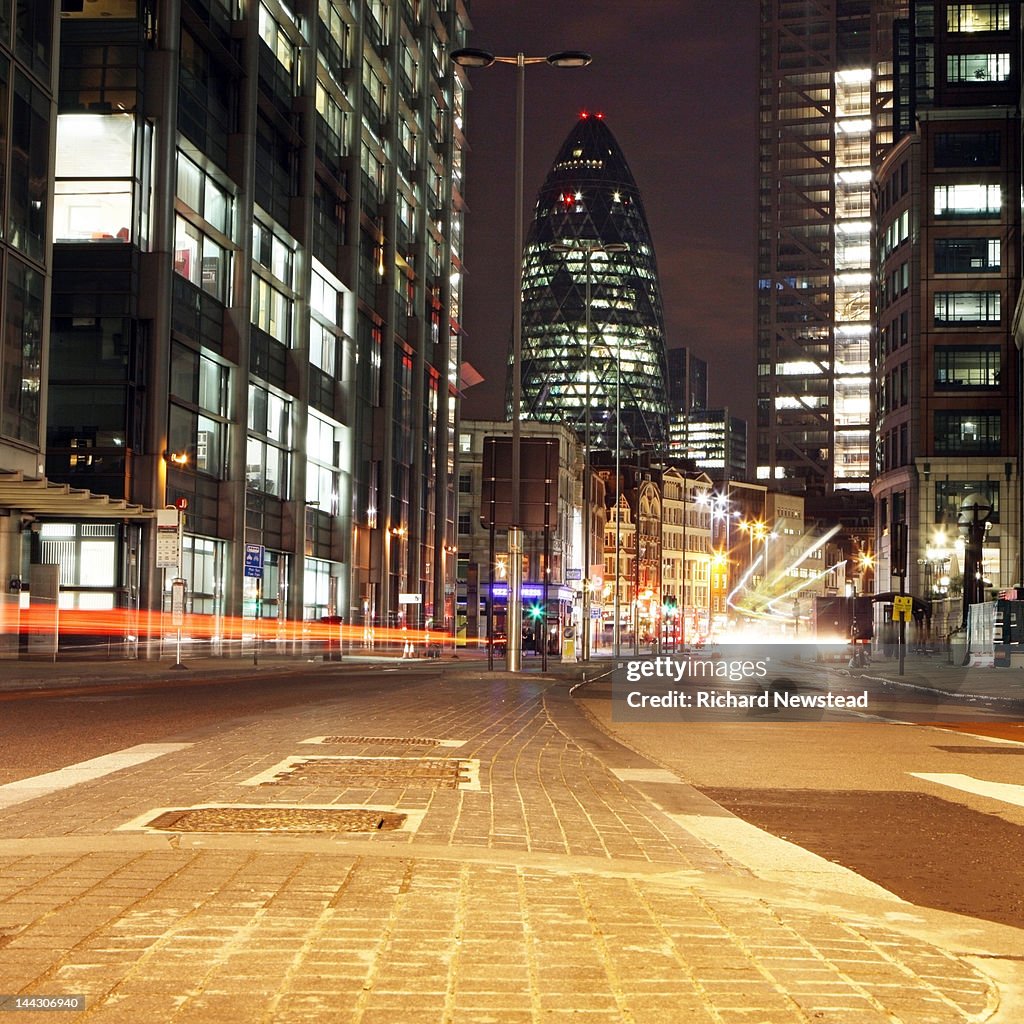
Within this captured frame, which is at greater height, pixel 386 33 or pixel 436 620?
pixel 386 33

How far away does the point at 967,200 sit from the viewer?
322 ft

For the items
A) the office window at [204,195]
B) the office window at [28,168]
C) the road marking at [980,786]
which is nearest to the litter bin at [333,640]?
the office window at [204,195]

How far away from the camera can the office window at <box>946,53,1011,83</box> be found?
9844cm

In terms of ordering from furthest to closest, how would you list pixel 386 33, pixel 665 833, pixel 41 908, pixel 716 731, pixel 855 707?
pixel 386 33
pixel 855 707
pixel 716 731
pixel 665 833
pixel 41 908

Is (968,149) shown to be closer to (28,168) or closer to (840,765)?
(28,168)

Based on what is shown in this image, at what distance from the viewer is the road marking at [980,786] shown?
467 inches

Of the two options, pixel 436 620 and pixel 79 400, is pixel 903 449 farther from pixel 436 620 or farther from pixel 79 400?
pixel 79 400

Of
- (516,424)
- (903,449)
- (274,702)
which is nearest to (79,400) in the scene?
(516,424)

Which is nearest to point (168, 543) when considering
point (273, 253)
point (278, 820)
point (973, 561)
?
point (273, 253)

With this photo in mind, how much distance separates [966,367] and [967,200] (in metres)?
11.4

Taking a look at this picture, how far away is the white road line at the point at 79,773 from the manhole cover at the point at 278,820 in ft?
5.39

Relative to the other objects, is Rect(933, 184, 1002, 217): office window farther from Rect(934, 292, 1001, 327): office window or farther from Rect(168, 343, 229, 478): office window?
Rect(168, 343, 229, 478): office window

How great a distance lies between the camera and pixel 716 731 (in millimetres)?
20250

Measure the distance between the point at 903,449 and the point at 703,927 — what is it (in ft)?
325
